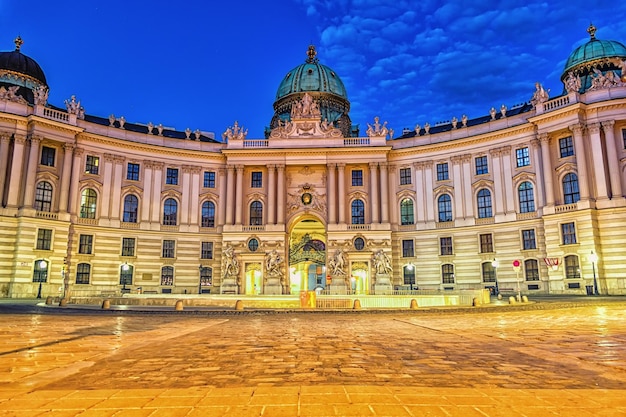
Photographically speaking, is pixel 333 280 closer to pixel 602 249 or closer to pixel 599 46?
pixel 602 249

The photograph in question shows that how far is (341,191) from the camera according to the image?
52.4 m

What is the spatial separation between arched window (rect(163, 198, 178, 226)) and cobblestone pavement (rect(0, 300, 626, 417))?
130 ft

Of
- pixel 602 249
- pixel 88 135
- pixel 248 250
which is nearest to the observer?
pixel 602 249

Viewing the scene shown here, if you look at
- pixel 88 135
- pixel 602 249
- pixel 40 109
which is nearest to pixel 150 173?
pixel 88 135

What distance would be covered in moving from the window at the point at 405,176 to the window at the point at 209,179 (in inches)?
952

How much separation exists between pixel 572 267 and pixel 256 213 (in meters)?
35.2

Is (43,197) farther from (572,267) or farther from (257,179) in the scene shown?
(572,267)

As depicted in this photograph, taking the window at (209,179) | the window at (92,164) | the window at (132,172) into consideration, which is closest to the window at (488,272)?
the window at (209,179)

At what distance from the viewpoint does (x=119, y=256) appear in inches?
1890

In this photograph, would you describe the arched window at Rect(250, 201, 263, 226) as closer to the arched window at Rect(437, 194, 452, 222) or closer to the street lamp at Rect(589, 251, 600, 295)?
the arched window at Rect(437, 194, 452, 222)

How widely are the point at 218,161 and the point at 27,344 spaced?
45.6 meters

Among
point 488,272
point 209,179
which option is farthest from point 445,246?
point 209,179

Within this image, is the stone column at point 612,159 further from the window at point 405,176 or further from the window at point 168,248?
the window at point 168,248

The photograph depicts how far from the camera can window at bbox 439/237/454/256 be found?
5006cm
